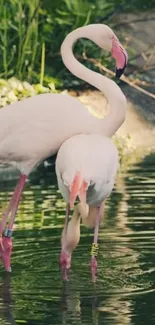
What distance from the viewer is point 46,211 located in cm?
758

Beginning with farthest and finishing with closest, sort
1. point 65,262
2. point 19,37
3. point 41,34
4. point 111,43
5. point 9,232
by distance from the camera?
1. point 41,34
2. point 19,37
3. point 9,232
4. point 111,43
5. point 65,262

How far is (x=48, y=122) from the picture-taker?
576 centimetres

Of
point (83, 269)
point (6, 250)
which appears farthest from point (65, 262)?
point (6, 250)

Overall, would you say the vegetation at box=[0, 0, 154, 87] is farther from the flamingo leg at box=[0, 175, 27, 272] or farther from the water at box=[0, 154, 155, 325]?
the flamingo leg at box=[0, 175, 27, 272]

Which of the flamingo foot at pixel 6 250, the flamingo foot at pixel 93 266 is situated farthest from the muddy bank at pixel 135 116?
the flamingo foot at pixel 93 266

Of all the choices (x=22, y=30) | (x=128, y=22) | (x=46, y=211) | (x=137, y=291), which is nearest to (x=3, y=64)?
(x=22, y=30)

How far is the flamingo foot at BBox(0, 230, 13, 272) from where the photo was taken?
5957 millimetres

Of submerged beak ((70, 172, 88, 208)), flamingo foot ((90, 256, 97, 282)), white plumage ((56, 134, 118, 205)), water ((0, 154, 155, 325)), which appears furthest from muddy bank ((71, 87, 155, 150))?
submerged beak ((70, 172, 88, 208))

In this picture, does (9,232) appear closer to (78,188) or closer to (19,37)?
(78,188)

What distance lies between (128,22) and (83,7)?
1.13 metres

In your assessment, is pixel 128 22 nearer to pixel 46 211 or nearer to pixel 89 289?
pixel 46 211

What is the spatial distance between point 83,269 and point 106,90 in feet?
3.05

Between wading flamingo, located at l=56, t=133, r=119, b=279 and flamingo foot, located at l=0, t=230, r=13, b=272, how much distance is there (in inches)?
11.7

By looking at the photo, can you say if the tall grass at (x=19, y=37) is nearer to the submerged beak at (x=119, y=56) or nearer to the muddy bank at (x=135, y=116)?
the muddy bank at (x=135, y=116)
